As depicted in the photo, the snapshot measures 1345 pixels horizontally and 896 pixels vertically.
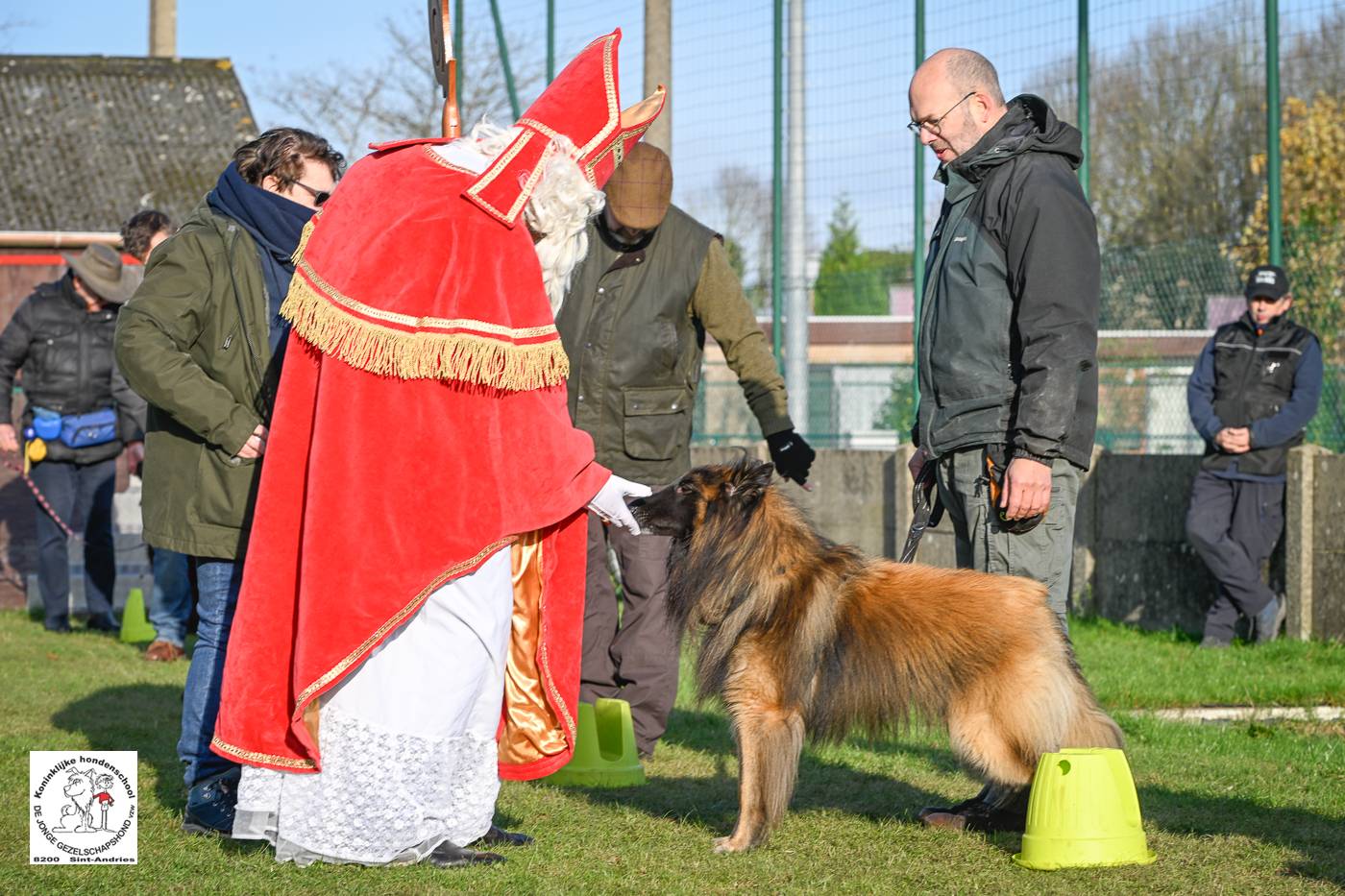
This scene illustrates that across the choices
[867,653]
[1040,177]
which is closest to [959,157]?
[1040,177]

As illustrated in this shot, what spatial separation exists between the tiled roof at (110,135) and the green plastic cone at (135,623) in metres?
11.4

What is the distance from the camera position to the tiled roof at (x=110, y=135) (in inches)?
758

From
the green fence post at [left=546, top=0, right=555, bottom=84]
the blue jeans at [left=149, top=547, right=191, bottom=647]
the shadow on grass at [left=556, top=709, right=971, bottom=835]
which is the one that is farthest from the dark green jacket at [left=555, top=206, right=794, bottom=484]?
the green fence post at [left=546, top=0, right=555, bottom=84]

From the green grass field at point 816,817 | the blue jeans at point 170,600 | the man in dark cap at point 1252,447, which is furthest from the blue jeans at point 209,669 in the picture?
the man in dark cap at point 1252,447

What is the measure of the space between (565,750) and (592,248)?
216 centimetres

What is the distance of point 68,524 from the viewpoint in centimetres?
902

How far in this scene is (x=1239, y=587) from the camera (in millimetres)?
8094

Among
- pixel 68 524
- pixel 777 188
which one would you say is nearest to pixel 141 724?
pixel 68 524

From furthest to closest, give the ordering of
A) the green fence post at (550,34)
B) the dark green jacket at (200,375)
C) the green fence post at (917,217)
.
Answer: the green fence post at (550,34) < the green fence post at (917,217) < the dark green jacket at (200,375)

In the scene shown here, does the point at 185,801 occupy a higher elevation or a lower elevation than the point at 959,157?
lower

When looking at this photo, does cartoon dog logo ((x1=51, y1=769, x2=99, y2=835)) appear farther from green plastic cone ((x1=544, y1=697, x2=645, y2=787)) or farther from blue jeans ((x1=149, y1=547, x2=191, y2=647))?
blue jeans ((x1=149, y1=547, x2=191, y2=647))

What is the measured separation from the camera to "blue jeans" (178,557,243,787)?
4398 millimetres

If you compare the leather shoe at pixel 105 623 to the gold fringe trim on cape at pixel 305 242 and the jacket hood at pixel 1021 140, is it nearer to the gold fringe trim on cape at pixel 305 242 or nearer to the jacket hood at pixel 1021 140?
the gold fringe trim on cape at pixel 305 242

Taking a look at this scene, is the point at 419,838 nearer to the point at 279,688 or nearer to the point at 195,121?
the point at 279,688
